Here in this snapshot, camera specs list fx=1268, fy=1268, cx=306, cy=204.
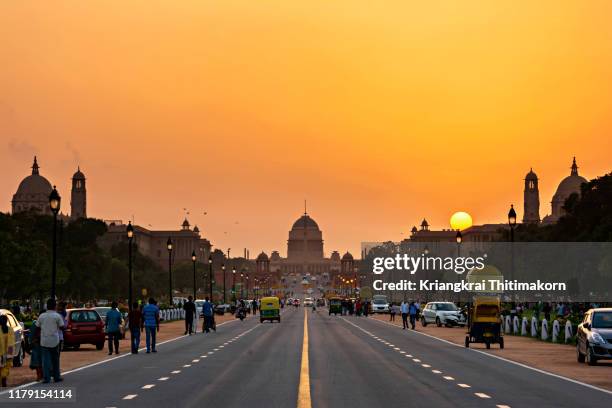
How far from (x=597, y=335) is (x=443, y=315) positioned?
4529 cm

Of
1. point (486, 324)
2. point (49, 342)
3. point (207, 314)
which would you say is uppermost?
point (207, 314)

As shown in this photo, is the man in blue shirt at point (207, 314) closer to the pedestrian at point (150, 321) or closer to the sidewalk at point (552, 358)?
the sidewalk at point (552, 358)

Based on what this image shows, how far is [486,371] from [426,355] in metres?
8.93

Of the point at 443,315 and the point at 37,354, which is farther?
the point at 443,315

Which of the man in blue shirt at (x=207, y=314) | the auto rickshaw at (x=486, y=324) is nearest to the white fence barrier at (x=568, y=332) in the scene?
the auto rickshaw at (x=486, y=324)

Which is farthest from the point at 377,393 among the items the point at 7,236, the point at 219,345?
the point at 7,236

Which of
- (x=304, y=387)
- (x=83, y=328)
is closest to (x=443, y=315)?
(x=83, y=328)

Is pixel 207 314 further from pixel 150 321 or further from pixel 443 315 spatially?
pixel 443 315

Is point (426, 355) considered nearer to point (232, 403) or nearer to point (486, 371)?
point (486, 371)

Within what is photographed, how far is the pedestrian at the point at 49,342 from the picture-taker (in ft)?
90.4

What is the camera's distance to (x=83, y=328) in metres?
45.3

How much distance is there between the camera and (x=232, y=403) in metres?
22.3

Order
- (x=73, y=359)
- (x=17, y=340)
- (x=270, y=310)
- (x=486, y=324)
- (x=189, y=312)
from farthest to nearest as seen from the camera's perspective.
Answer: (x=270, y=310)
(x=189, y=312)
(x=486, y=324)
(x=73, y=359)
(x=17, y=340)

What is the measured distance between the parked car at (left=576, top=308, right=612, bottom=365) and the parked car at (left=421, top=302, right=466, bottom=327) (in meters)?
42.9
